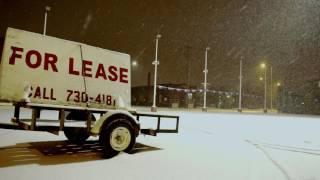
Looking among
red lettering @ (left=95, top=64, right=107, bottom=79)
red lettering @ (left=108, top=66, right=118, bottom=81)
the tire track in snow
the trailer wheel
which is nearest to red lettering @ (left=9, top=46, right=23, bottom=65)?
red lettering @ (left=95, top=64, right=107, bottom=79)

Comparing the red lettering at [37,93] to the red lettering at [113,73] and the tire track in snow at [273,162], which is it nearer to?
the red lettering at [113,73]

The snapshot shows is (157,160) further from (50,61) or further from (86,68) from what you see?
(50,61)

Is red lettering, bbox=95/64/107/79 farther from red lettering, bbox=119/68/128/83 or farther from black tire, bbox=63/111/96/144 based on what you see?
black tire, bbox=63/111/96/144

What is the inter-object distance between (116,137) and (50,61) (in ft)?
7.39

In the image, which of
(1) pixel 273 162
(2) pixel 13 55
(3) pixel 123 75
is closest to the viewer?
(2) pixel 13 55

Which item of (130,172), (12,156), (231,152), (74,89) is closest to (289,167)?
(231,152)

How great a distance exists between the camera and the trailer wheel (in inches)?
270

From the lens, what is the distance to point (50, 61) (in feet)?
22.6

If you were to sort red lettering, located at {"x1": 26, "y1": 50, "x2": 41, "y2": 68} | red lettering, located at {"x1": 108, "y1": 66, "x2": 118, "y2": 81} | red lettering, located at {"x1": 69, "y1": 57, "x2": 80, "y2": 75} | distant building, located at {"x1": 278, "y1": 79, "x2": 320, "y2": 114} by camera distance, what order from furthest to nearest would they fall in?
1. distant building, located at {"x1": 278, "y1": 79, "x2": 320, "y2": 114}
2. red lettering, located at {"x1": 108, "y1": 66, "x2": 118, "y2": 81}
3. red lettering, located at {"x1": 69, "y1": 57, "x2": 80, "y2": 75}
4. red lettering, located at {"x1": 26, "y1": 50, "x2": 41, "y2": 68}

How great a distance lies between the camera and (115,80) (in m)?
7.85

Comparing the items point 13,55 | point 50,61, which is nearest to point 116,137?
point 50,61

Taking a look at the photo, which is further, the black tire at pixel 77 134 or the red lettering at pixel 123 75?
the black tire at pixel 77 134

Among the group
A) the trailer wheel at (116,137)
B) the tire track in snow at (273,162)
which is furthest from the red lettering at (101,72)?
the tire track in snow at (273,162)

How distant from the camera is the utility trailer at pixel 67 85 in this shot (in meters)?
6.45
